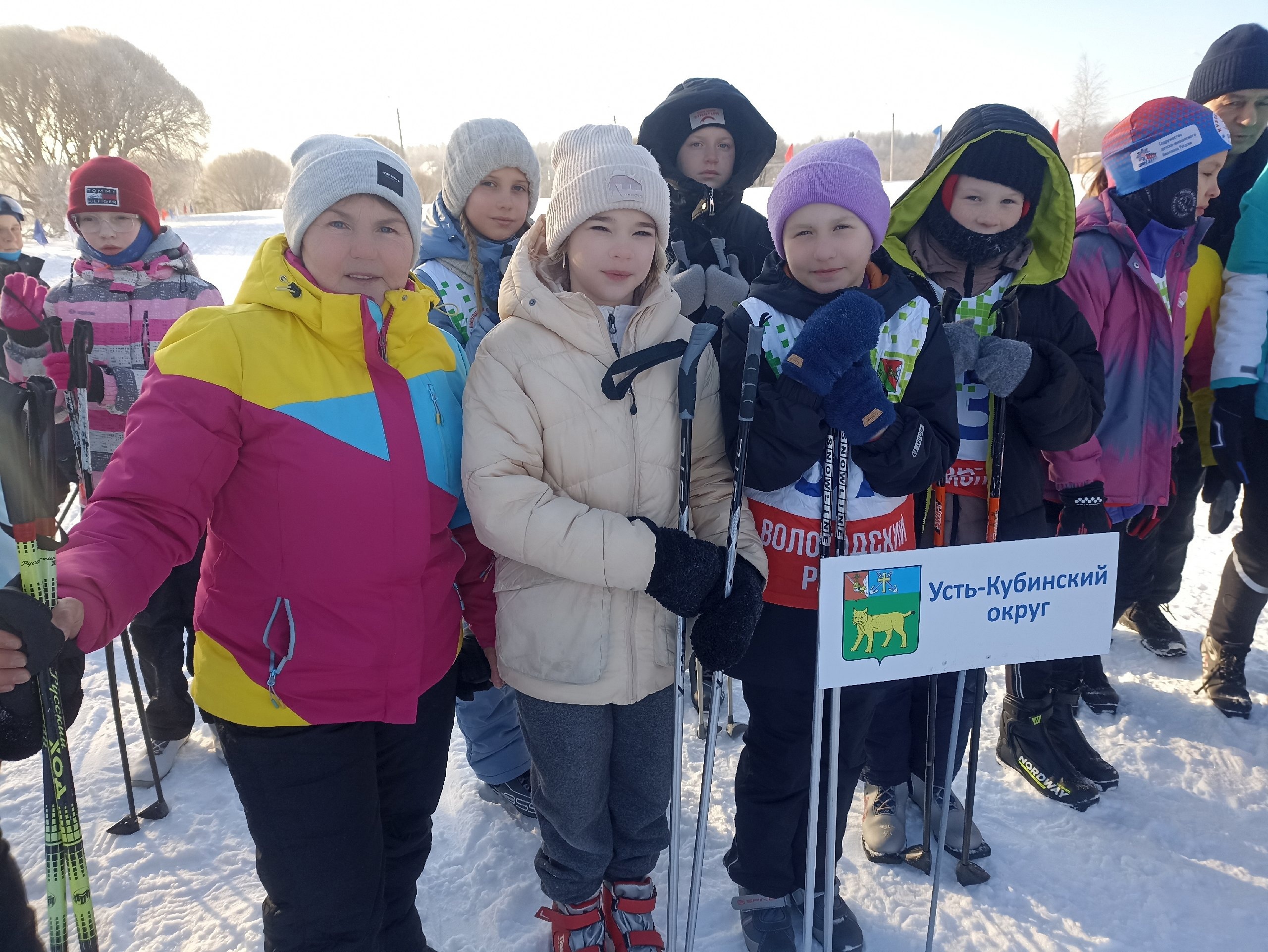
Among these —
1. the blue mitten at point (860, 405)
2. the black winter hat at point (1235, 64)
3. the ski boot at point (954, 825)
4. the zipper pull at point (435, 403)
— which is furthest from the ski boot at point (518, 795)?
the black winter hat at point (1235, 64)

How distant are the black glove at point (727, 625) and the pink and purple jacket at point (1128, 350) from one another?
1464 mm

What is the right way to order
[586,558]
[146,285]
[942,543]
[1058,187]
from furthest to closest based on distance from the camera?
[146,285], [942,543], [1058,187], [586,558]

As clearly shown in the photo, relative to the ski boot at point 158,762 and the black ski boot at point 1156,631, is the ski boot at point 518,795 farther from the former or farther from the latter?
the black ski boot at point 1156,631

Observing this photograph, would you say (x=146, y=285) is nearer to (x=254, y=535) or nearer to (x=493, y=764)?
(x=254, y=535)

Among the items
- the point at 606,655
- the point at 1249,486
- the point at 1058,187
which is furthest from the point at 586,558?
the point at 1249,486

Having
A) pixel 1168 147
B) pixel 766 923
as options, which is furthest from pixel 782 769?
pixel 1168 147

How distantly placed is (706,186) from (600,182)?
1445 millimetres

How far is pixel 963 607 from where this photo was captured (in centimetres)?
168

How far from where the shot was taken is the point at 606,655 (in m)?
1.75

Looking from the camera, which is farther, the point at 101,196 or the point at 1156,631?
the point at 1156,631

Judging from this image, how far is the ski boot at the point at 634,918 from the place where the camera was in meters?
2.01

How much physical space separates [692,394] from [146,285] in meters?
2.53

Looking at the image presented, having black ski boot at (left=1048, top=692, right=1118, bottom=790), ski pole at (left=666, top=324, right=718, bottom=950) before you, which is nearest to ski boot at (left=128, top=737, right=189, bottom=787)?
ski pole at (left=666, top=324, right=718, bottom=950)

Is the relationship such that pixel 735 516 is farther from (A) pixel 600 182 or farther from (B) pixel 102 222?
(B) pixel 102 222
